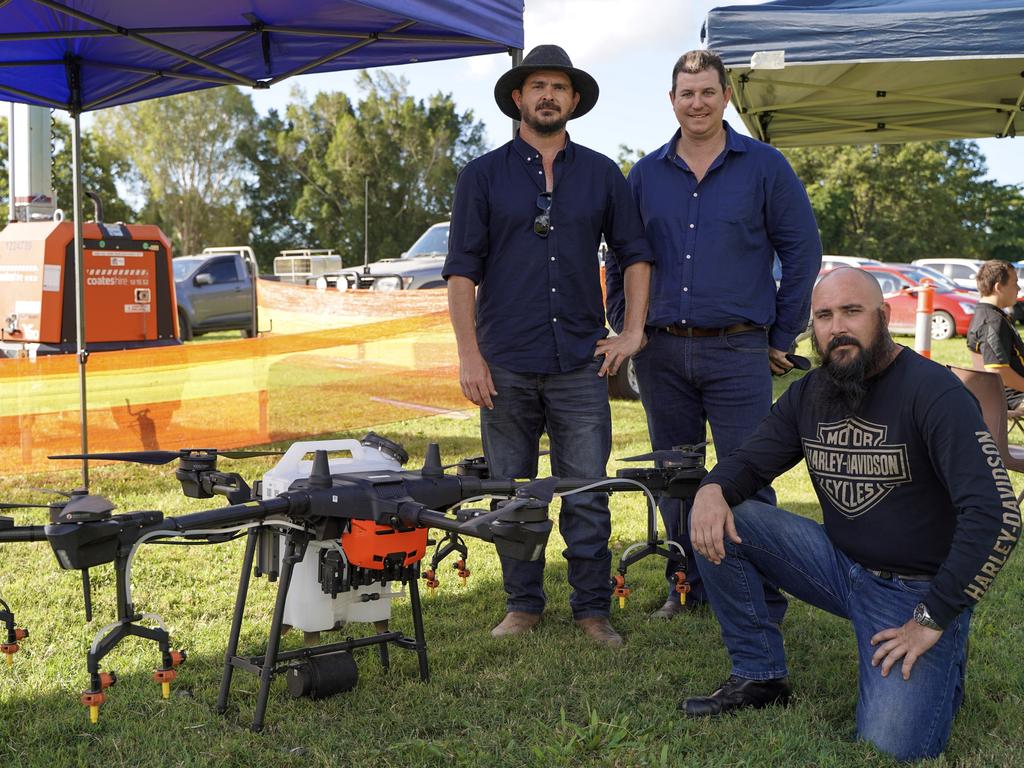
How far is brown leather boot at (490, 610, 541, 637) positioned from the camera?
4043mm

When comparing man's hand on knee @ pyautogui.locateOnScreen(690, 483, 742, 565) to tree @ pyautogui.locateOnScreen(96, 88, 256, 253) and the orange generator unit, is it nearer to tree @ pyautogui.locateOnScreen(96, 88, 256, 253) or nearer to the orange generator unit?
the orange generator unit

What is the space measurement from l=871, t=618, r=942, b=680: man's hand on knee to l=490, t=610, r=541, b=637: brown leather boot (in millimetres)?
1522

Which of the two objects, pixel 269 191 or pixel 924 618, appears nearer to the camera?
pixel 924 618

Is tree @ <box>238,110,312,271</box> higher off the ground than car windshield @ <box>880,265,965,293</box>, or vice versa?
tree @ <box>238,110,312,271</box>

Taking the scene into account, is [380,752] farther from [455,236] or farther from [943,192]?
[943,192]

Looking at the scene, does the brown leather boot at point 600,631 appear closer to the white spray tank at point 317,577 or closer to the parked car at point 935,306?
the white spray tank at point 317,577

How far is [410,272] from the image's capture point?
15.3 m

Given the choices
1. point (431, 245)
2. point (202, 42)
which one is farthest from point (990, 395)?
point (431, 245)

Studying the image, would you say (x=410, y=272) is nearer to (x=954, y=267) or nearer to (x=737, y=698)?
(x=737, y=698)

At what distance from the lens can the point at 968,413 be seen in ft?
9.36

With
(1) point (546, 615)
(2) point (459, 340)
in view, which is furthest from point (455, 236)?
(1) point (546, 615)

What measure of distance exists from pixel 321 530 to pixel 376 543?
0.51 ft

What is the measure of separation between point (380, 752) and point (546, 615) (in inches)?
54.4

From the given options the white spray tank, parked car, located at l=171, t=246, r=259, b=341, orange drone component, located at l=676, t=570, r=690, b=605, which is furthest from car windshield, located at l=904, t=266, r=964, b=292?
the white spray tank
